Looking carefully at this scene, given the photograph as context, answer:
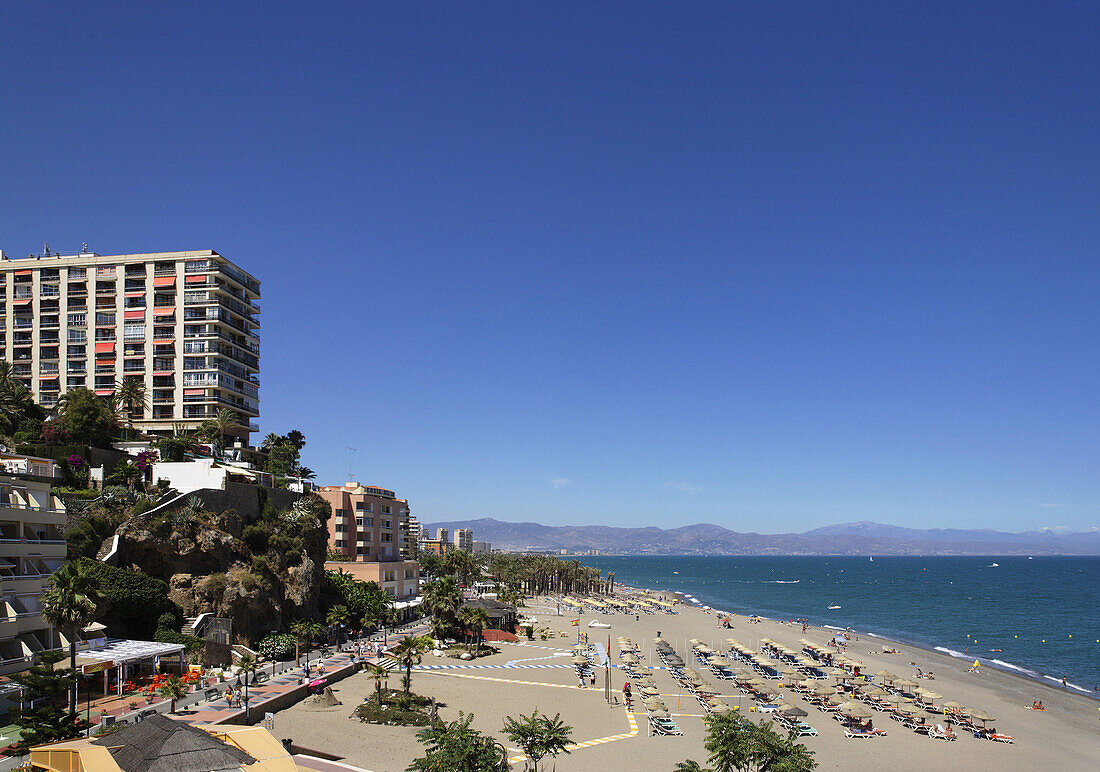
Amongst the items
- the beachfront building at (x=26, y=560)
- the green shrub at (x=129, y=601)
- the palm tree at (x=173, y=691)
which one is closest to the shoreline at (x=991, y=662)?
the palm tree at (x=173, y=691)

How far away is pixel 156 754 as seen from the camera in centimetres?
2006

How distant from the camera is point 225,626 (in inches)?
1860

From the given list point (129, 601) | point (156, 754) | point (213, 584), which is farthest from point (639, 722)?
point (129, 601)

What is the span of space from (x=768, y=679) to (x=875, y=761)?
18.3 metres

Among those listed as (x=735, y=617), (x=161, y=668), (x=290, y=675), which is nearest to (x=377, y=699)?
(x=290, y=675)

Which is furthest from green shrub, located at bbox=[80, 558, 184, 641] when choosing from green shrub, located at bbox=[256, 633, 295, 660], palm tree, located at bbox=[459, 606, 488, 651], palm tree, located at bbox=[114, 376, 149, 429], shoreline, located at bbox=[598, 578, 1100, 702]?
shoreline, located at bbox=[598, 578, 1100, 702]

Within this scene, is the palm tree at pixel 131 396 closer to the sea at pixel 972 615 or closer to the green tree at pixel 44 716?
the green tree at pixel 44 716

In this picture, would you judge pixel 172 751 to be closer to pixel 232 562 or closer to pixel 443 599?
pixel 232 562

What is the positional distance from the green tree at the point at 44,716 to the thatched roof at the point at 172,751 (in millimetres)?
5303

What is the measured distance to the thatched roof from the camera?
1986 cm

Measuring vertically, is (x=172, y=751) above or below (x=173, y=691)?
above

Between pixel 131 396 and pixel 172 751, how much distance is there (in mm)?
59872

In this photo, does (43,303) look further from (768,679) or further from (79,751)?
(768,679)

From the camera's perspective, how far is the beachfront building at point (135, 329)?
249 ft
